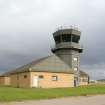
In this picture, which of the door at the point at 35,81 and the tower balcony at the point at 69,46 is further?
the tower balcony at the point at 69,46

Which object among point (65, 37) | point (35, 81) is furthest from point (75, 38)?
point (35, 81)

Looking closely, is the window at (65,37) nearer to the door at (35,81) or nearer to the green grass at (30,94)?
the door at (35,81)

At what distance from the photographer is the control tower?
200 ft

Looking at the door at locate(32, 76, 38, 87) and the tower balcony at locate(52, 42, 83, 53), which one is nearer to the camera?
the door at locate(32, 76, 38, 87)

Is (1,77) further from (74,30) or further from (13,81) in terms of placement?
(74,30)

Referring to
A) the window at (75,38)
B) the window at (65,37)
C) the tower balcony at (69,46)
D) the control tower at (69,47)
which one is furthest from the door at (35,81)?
the window at (75,38)

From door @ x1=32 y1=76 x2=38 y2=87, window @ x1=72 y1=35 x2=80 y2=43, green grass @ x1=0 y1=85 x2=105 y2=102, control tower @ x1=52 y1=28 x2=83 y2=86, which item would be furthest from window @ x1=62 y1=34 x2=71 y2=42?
green grass @ x1=0 y1=85 x2=105 y2=102

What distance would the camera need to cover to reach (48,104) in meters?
25.6

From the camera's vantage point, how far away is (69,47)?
6103 cm

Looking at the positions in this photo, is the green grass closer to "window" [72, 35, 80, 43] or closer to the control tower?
the control tower

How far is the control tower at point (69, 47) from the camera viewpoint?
200 feet

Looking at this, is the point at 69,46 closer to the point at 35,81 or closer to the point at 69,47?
the point at 69,47

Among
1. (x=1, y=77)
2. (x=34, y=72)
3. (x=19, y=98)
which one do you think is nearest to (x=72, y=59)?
(x=34, y=72)

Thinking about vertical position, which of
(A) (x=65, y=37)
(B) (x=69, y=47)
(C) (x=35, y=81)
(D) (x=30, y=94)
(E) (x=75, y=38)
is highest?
(A) (x=65, y=37)
